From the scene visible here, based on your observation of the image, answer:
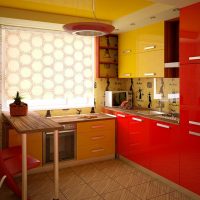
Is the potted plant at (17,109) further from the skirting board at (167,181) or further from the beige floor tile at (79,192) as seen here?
the skirting board at (167,181)

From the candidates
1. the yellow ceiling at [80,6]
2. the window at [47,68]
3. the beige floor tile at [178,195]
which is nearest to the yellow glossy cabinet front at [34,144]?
the window at [47,68]

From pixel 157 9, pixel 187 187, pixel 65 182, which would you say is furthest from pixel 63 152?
pixel 157 9

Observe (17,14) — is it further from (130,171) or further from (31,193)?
(130,171)

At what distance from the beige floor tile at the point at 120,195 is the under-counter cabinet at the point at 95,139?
3.66 ft

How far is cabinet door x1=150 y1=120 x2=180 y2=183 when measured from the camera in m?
3.16

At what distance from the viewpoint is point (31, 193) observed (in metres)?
3.12

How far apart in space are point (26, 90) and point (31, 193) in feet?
5.59

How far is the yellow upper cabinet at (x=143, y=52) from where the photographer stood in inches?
144

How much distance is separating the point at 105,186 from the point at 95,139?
3.30 ft

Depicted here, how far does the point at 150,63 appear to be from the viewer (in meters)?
3.84

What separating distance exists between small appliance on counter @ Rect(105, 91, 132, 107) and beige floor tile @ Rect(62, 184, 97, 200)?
1.75 meters

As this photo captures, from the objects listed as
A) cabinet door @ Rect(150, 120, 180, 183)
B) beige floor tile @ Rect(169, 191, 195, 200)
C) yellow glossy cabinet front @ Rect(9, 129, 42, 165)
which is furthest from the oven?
beige floor tile @ Rect(169, 191, 195, 200)

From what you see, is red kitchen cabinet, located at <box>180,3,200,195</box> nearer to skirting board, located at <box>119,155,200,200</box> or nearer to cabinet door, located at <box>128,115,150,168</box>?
skirting board, located at <box>119,155,200,200</box>

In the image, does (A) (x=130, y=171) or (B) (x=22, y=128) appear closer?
(B) (x=22, y=128)
